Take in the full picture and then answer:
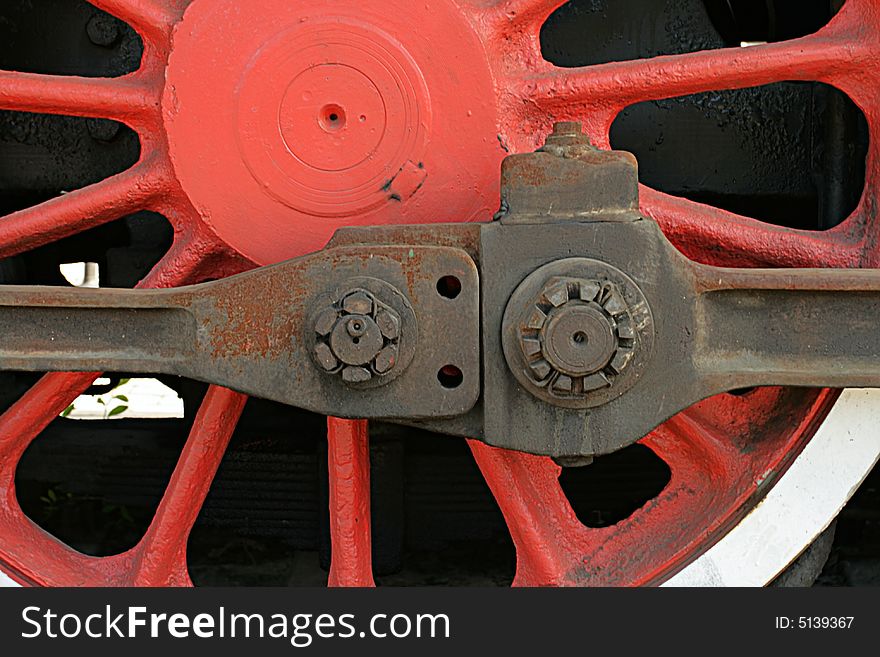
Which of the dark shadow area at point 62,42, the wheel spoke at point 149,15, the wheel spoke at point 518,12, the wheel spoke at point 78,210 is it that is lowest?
the wheel spoke at point 78,210

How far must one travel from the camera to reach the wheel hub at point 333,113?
46.0 inches

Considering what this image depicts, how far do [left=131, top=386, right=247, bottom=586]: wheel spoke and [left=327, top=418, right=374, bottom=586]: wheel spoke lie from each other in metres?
0.17

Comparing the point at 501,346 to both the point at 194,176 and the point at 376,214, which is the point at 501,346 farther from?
the point at 194,176

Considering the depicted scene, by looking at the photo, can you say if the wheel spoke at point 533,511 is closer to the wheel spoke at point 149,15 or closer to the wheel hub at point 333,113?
the wheel hub at point 333,113

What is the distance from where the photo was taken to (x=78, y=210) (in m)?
1.32

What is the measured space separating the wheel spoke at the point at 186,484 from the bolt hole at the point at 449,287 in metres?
0.47

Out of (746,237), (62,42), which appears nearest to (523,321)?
(746,237)

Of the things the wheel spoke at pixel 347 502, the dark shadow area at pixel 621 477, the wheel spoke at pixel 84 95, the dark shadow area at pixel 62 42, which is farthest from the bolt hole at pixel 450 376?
the dark shadow area at pixel 62 42

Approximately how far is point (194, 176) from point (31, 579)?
27.0 inches

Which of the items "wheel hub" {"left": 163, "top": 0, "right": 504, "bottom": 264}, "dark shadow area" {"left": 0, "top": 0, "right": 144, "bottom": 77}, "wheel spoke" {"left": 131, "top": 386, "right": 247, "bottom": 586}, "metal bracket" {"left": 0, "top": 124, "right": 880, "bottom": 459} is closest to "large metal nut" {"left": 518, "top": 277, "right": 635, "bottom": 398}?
"metal bracket" {"left": 0, "top": 124, "right": 880, "bottom": 459}

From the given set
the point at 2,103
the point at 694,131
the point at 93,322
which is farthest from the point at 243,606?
the point at 694,131

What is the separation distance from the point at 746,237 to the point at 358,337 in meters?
0.60

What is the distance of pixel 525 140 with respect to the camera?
48.8 inches

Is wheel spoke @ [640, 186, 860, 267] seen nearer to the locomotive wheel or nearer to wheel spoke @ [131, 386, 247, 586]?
the locomotive wheel
